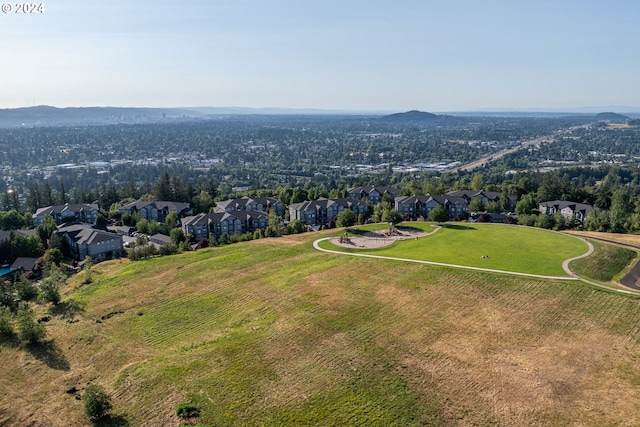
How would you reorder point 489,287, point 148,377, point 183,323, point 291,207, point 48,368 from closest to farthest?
point 148,377 → point 48,368 → point 183,323 → point 489,287 → point 291,207

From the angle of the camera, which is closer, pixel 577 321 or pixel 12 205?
pixel 577 321

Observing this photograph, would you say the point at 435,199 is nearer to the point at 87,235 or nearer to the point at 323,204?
the point at 323,204

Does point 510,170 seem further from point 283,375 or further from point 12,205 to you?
point 283,375

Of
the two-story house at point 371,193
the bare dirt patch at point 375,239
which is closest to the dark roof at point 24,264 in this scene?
the bare dirt patch at point 375,239

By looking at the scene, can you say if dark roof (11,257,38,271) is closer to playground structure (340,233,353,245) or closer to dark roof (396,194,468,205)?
playground structure (340,233,353,245)

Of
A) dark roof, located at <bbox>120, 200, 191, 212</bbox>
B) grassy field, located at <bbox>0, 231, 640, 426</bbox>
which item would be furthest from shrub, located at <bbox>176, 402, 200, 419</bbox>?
dark roof, located at <bbox>120, 200, 191, 212</bbox>

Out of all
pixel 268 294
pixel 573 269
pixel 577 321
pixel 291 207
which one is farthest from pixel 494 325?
pixel 291 207

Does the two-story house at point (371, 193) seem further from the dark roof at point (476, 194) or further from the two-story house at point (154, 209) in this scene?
the two-story house at point (154, 209)
